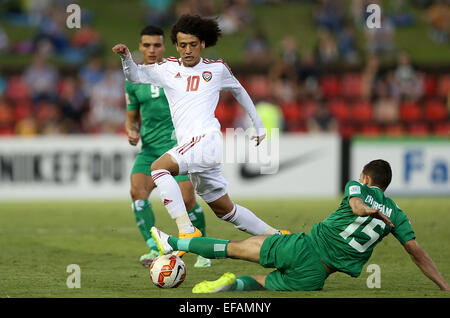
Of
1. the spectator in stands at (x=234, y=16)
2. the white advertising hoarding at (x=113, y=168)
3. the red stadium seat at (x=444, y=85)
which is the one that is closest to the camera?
the white advertising hoarding at (x=113, y=168)

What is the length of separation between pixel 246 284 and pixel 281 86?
43.9 ft

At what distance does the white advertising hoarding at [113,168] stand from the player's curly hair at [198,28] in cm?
831

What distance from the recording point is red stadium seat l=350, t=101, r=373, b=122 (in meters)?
20.1

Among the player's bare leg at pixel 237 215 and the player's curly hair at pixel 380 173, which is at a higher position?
the player's curly hair at pixel 380 173

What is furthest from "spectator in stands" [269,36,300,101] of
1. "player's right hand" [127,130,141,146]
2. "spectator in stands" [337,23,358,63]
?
"player's right hand" [127,130,141,146]

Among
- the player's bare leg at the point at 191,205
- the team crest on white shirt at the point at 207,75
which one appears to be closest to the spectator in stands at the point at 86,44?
the player's bare leg at the point at 191,205

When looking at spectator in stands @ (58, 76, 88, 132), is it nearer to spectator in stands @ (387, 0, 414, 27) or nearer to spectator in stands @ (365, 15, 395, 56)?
spectator in stands @ (365, 15, 395, 56)

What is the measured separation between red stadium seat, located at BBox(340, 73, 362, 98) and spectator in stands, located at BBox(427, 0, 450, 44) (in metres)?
4.48

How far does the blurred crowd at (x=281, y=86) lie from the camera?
1900cm

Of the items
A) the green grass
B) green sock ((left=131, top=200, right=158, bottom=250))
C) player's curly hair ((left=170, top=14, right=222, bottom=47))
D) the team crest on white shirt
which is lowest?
the green grass

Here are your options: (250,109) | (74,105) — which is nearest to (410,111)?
(74,105)

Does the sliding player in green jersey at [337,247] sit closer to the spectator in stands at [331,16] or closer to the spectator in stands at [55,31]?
the spectator in stands at [55,31]
